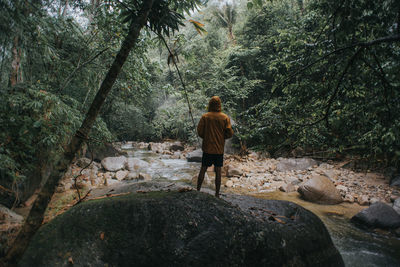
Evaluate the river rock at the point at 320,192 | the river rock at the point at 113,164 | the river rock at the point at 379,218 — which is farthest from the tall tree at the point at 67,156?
the river rock at the point at 113,164

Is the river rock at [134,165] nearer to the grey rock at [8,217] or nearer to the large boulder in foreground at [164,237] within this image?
the grey rock at [8,217]

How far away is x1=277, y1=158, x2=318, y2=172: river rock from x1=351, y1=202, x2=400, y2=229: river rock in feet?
12.7

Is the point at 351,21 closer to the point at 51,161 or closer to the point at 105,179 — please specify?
the point at 51,161

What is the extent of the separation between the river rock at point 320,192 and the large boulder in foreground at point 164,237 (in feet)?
11.4

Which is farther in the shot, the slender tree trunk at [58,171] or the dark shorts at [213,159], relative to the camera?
the dark shorts at [213,159]

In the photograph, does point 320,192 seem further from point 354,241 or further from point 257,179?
point 257,179

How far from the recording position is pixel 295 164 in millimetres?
8281

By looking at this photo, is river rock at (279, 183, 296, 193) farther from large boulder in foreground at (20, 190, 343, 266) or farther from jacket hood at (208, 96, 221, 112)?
jacket hood at (208, 96, 221, 112)

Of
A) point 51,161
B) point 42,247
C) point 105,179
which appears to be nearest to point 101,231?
point 42,247

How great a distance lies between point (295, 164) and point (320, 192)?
A: 9.92 ft

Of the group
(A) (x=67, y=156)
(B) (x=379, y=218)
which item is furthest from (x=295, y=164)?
(A) (x=67, y=156)

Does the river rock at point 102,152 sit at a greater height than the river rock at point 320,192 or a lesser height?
greater

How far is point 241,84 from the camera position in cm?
1363

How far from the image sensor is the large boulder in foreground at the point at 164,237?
177 cm
